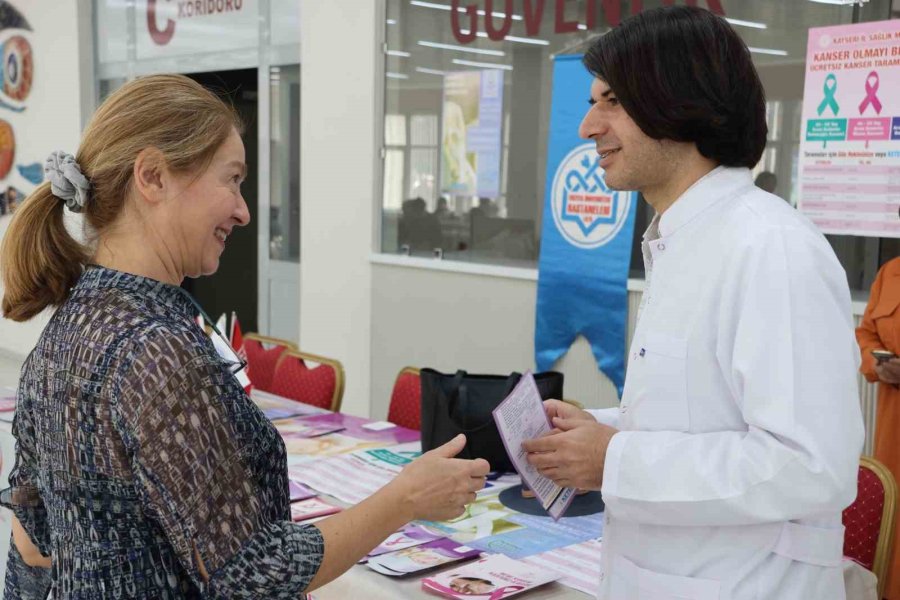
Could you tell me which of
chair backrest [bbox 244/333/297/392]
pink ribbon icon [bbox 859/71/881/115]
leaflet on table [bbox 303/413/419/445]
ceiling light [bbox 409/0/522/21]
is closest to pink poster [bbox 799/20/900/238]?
pink ribbon icon [bbox 859/71/881/115]

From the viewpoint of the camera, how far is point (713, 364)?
50.9 inches

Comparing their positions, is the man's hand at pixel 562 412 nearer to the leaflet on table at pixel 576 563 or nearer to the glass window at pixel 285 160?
the leaflet on table at pixel 576 563

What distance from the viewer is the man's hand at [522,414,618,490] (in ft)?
4.61

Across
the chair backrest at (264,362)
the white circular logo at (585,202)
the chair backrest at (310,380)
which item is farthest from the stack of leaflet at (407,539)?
the white circular logo at (585,202)

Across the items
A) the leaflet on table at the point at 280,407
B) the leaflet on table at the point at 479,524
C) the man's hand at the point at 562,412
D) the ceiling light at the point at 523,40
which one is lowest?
the leaflet on table at the point at 280,407

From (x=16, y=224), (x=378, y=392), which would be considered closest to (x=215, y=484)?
(x=16, y=224)

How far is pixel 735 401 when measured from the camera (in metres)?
1.29

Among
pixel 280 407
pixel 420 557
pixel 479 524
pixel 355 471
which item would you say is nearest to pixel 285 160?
pixel 280 407

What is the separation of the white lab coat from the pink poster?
2.36m

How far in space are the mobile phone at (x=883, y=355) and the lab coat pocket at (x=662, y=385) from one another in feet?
7.06

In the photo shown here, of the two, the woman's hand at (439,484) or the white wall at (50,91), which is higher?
the white wall at (50,91)

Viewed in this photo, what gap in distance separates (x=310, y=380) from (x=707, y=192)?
2577mm

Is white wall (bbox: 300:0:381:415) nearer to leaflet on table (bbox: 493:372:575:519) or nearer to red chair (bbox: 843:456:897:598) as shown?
red chair (bbox: 843:456:897:598)

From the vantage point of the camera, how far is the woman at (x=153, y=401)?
1110mm
